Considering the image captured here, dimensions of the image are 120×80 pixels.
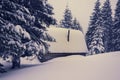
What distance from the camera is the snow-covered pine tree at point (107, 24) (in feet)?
177

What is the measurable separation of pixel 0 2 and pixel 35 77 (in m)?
5.45

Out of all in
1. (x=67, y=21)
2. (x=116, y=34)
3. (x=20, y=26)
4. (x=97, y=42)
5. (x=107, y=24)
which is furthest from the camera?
(x=67, y=21)

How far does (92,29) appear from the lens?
52.5 metres

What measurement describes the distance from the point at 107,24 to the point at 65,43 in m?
17.8

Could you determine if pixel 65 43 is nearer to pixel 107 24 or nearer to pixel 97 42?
pixel 97 42

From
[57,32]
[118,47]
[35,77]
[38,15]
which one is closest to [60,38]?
[57,32]

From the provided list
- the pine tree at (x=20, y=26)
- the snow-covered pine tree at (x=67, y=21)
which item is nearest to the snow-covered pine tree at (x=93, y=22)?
the snow-covered pine tree at (x=67, y=21)

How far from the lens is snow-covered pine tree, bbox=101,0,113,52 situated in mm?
53969

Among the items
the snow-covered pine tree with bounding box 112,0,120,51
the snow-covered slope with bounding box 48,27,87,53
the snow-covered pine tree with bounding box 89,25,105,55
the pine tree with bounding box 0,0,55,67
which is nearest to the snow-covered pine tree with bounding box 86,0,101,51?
the snow-covered pine tree with bounding box 89,25,105,55

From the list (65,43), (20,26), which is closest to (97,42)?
(65,43)

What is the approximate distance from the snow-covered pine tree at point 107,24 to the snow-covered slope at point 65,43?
12.3 m

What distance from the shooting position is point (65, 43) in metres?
39.8

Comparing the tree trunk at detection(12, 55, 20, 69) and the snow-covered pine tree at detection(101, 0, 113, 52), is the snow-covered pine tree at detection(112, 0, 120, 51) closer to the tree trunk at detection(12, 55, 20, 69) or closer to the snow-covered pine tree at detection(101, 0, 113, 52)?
the snow-covered pine tree at detection(101, 0, 113, 52)

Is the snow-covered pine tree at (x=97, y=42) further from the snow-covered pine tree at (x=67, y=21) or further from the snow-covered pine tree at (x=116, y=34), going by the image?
the snow-covered pine tree at (x=67, y=21)
